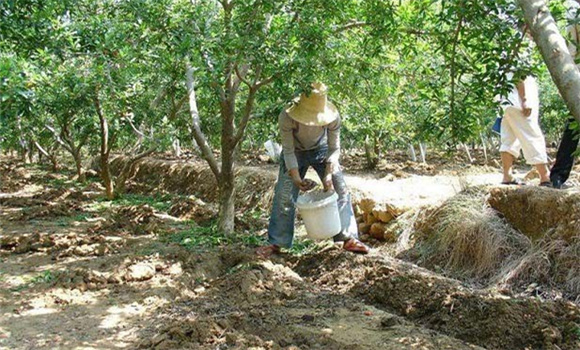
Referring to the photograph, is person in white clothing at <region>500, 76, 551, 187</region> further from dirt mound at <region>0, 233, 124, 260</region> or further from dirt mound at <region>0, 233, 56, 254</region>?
dirt mound at <region>0, 233, 56, 254</region>

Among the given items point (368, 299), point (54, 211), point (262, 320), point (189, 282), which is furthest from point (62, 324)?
point (54, 211)

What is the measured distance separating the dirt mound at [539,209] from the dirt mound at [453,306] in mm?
811

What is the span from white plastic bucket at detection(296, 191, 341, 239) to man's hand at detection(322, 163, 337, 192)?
0.77 ft

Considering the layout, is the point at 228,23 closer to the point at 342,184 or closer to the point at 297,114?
the point at 297,114

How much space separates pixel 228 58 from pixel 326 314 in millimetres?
2156

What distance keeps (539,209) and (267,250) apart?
92.9 inches

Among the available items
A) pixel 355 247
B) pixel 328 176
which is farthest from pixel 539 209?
pixel 328 176

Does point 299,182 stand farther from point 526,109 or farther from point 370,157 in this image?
point 370,157

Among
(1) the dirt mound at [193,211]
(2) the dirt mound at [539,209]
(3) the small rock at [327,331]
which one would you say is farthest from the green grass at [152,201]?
(3) the small rock at [327,331]

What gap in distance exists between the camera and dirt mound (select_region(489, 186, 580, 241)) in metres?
3.88

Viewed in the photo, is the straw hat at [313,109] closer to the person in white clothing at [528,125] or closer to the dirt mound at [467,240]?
the dirt mound at [467,240]

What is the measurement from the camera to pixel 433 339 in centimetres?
297

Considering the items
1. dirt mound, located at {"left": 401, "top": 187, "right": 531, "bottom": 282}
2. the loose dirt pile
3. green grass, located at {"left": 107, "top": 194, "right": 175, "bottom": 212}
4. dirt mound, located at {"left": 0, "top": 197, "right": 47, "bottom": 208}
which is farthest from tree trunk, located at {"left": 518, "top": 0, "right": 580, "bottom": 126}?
dirt mound, located at {"left": 0, "top": 197, "right": 47, "bottom": 208}

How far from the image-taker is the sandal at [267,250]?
467 cm
